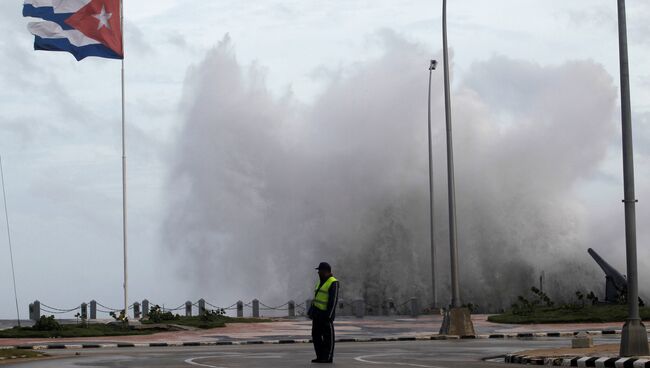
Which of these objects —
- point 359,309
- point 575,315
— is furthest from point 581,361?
point 359,309

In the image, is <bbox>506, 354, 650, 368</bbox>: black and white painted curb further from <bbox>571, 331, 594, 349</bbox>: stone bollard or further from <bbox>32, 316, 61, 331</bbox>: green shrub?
<bbox>32, 316, 61, 331</bbox>: green shrub

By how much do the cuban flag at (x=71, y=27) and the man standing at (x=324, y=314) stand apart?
21.3m

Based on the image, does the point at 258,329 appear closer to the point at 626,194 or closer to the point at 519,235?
the point at 626,194

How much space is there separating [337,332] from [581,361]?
17.3 metres

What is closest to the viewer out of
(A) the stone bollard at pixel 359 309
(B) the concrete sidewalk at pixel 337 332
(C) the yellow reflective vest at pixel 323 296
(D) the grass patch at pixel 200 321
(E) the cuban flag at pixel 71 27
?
(C) the yellow reflective vest at pixel 323 296

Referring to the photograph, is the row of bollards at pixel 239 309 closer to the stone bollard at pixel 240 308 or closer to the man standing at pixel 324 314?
the stone bollard at pixel 240 308

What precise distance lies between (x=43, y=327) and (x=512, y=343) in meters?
14.6

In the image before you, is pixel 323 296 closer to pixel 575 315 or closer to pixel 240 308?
pixel 575 315

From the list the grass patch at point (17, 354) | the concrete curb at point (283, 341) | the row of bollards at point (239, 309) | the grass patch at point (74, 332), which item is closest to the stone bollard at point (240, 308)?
the row of bollards at point (239, 309)

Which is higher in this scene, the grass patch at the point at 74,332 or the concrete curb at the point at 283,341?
the grass patch at the point at 74,332

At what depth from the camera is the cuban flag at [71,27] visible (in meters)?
39.7

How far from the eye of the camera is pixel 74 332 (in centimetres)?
3550

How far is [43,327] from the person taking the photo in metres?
36.2

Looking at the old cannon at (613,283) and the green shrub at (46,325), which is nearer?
the green shrub at (46,325)
